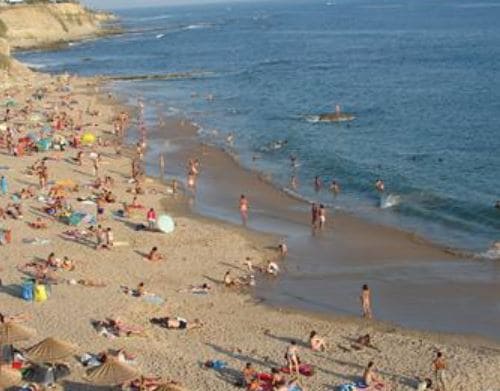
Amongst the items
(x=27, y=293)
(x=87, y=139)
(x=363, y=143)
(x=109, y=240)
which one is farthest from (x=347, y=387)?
(x=87, y=139)

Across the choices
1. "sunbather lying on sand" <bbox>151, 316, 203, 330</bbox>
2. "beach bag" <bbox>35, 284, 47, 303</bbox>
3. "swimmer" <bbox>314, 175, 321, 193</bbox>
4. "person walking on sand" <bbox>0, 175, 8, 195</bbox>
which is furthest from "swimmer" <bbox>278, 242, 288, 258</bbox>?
"person walking on sand" <bbox>0, 175, 8, 195</bbox>

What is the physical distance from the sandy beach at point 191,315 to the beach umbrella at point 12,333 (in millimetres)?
1315

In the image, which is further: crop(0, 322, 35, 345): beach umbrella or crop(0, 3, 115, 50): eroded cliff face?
crop(0, 3, 115, 50): eroded cliff face

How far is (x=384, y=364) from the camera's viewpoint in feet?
68.4

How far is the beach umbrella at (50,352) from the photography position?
19.0 metres

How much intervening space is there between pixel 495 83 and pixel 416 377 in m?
61.1

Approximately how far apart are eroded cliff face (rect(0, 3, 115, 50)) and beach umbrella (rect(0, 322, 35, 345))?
132782 millimetres

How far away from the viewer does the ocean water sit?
39.4 metres

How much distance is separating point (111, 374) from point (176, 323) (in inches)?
209

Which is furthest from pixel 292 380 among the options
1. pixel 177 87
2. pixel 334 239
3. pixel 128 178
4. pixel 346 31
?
pixel 346 31

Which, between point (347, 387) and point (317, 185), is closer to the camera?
point (347, 387)

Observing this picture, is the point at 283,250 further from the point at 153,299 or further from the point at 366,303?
the point at 153,299

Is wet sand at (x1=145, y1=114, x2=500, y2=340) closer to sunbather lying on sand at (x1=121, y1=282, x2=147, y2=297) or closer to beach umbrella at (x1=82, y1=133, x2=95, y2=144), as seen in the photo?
sunbather lying on sand at (x1=121, y1=282, x2=147, y2=297)

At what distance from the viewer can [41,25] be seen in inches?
6614
